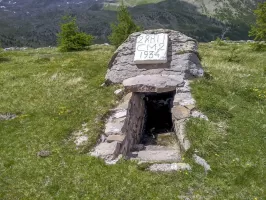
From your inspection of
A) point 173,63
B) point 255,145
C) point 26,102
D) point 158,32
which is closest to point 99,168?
point 255,145

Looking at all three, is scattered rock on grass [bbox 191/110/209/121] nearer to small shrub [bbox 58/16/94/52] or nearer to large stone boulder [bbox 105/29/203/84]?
large stone boulder [bbox 105/29/203/84]

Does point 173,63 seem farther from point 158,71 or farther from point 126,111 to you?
point 126,111

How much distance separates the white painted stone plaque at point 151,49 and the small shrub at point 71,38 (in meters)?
19.6

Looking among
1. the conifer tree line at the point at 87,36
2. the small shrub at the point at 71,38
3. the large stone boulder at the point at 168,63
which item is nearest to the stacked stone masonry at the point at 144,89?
the large stone boulder at the point at 168,63

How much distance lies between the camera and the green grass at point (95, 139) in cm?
1317

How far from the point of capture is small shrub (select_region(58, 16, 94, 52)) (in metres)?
43.7

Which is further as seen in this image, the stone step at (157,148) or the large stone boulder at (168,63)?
the large stone boulder at (168,63)

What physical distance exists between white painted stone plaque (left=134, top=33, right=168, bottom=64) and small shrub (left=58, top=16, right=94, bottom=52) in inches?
772

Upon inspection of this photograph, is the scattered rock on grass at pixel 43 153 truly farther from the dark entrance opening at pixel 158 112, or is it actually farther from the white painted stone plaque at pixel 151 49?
the white painted stone plaque at pixel 151 49

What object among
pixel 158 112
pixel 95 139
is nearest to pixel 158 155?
pixel 95 139

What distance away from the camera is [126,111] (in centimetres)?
1947

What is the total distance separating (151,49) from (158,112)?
16.6ft

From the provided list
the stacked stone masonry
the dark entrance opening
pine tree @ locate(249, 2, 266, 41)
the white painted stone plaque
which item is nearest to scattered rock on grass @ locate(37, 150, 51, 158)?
the stacked stone masonry

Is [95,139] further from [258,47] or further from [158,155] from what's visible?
[258,47]
